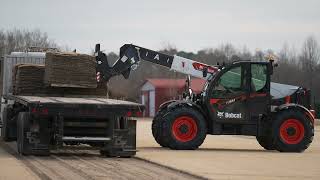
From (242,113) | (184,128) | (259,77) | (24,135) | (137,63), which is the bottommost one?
(24,135)

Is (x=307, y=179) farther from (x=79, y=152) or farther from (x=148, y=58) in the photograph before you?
(x=148, y=58)

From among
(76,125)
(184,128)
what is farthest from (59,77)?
(184,128)

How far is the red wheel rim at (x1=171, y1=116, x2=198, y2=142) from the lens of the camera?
20.2 m

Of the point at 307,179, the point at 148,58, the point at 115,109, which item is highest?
the point at 148,58

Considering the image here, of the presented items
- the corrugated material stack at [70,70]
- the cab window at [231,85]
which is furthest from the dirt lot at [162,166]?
the cab window at [231,85]

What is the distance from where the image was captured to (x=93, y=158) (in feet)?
55.5

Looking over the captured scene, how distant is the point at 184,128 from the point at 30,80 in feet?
16.1

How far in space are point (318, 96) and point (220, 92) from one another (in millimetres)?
65552

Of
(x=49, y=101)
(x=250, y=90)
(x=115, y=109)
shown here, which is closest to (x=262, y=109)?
(x=250, y=90)

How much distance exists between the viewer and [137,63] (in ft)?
73.6

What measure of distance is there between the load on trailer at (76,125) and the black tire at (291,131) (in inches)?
220

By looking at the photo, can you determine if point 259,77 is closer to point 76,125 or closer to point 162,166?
point 76,125

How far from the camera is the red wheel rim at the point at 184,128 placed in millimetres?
20156

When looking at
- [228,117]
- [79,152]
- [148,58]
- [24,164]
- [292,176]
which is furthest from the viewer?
[148,58]
